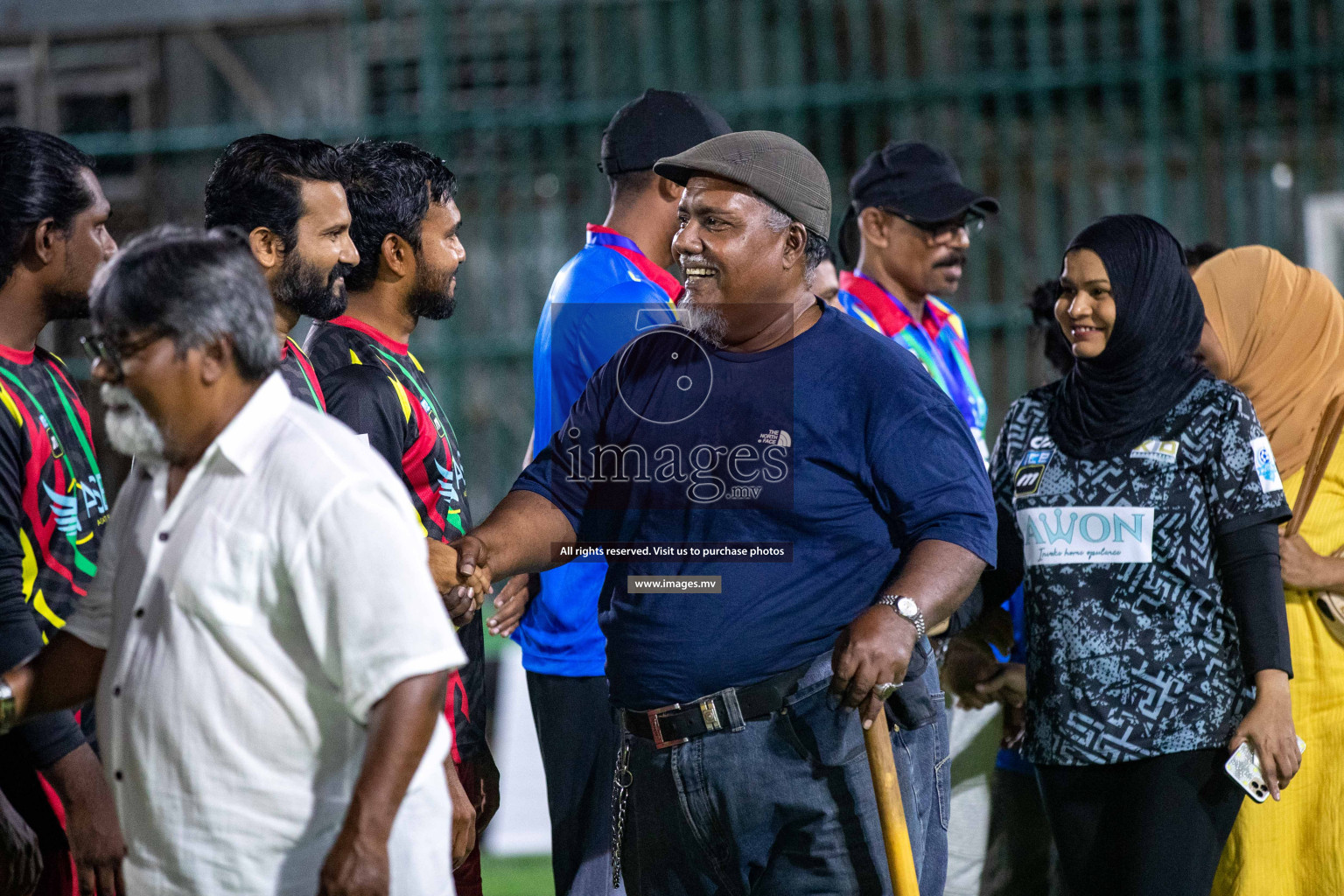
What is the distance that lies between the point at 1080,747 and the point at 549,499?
1.25 metres

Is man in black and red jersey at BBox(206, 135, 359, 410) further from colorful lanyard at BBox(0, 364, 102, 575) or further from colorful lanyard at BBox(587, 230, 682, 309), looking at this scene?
colorful lanyard at BBox(587, 230, 682, 309)

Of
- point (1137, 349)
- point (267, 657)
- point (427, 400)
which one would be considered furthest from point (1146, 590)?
point (267, 657)

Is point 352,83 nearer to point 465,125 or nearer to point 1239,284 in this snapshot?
point 465,125

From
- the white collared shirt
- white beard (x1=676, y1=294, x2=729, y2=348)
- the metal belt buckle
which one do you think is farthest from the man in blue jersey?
the white collared shirt

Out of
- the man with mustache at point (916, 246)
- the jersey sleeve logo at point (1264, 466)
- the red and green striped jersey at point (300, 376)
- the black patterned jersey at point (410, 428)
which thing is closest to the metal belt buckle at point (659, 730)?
the black patterned jersey at point (410, 428)

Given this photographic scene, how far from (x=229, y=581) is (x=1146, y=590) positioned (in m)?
1.95

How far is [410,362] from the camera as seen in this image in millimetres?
3146

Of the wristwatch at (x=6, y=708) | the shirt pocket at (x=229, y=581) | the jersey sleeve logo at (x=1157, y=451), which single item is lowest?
the wristwatch at (x=6, y=708)

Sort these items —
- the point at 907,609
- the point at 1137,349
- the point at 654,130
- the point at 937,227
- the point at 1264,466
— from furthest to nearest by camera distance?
the point at 937,227 → the point at 654,130 → the point at 1137,349 → the point at 1264,466 → the point at 907,609

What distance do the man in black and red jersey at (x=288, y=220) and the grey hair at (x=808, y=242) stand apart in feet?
2.94

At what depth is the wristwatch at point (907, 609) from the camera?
8.00 ft

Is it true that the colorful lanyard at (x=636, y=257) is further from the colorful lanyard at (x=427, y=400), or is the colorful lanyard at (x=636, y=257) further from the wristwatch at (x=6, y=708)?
the wristwatch at (x=6, y=708)

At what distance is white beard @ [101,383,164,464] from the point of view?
2055 mm

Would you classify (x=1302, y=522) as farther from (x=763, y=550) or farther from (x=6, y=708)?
(x=6, y=708)
